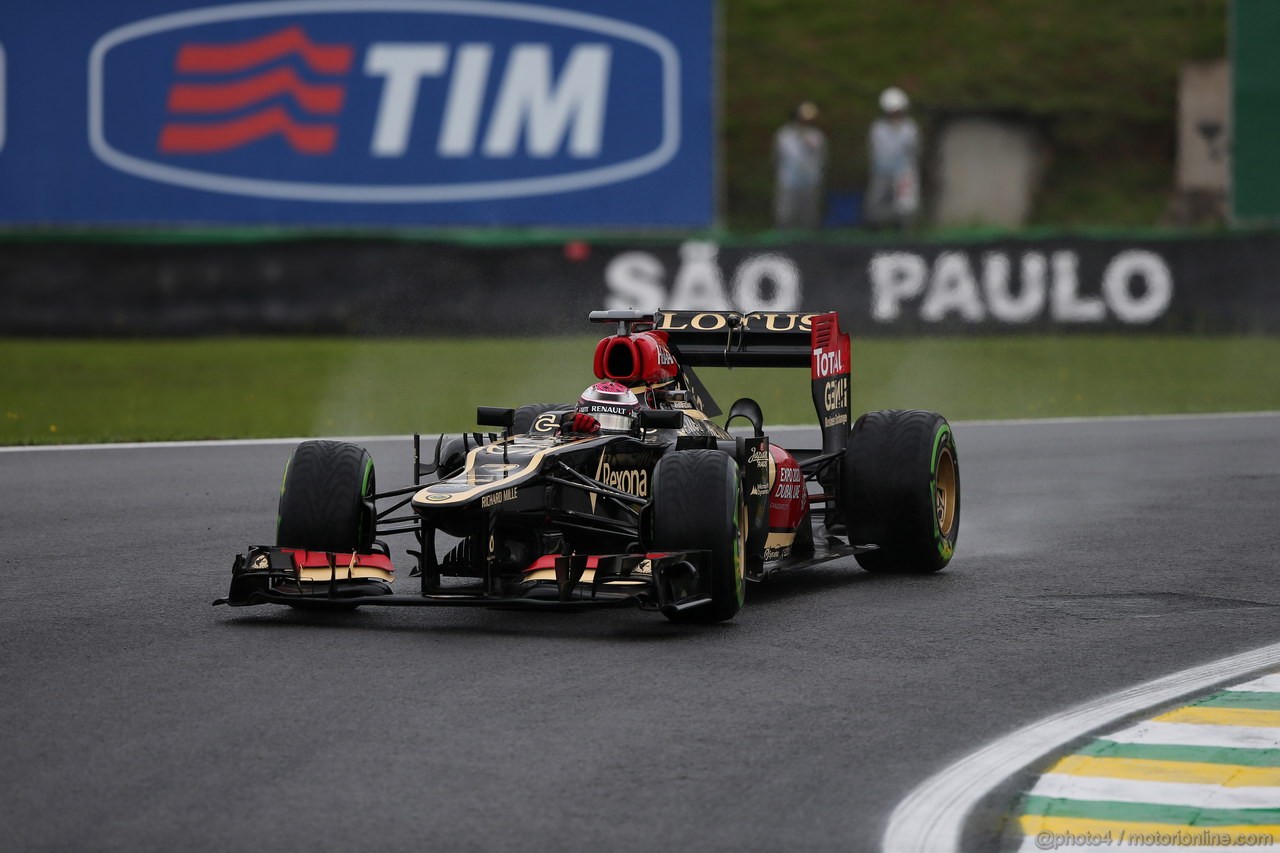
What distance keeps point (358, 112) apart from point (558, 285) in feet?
15.9

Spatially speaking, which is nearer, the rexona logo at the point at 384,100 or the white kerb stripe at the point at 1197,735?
the white kerb stripe at the point at 1197,735

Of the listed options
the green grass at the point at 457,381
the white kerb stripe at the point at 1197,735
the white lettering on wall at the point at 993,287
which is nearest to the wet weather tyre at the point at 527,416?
the white kerb stripe at the point at 1197,735

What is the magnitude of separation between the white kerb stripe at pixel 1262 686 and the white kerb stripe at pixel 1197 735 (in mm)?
569

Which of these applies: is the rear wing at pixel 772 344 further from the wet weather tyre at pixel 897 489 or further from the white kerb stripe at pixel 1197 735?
the white kerb stripe at pixel 1197 735

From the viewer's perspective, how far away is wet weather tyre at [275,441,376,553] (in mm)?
8828

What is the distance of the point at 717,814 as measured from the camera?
224 inches

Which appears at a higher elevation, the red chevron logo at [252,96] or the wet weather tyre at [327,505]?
the red chevron logo at [252,96]

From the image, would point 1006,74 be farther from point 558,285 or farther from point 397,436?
point 397,436

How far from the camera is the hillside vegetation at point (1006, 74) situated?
3588cm

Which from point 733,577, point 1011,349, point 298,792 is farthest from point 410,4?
point 298,792

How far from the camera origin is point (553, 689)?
7.25 meters

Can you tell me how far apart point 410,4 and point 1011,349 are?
9349 millimetres

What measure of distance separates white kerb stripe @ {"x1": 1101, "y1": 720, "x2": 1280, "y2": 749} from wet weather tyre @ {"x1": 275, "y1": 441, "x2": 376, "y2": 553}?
356 centimetres

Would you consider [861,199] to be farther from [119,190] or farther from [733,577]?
[733,577]
